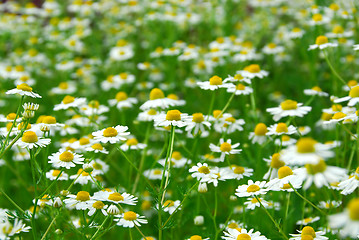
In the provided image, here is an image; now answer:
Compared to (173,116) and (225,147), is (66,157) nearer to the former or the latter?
(173,116)

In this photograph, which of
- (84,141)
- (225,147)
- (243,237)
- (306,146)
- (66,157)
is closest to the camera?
(306,146)

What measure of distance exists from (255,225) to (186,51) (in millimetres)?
2272

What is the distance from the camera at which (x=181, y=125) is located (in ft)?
6.42

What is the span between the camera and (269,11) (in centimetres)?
551

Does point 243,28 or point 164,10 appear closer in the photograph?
point 164,10

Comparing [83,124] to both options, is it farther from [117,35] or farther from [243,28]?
[243,28]

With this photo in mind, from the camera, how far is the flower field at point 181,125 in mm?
1880

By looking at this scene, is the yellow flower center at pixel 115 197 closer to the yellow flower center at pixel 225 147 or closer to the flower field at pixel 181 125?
the flower field at pixel 181 125

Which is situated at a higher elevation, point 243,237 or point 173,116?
point 173,116

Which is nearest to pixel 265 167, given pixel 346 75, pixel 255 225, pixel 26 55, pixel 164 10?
pixel 255 225

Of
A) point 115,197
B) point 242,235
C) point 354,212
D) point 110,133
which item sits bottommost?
point 242,235

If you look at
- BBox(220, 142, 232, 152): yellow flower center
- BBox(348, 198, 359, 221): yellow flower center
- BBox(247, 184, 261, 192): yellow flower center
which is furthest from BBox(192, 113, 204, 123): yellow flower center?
BBox(348, 198, 359, 221): yellow flower center

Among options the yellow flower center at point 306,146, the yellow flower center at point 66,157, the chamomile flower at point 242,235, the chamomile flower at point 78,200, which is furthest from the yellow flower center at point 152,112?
the yellow flower center at point 306,146

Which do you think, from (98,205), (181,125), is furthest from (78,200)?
(181,125)
